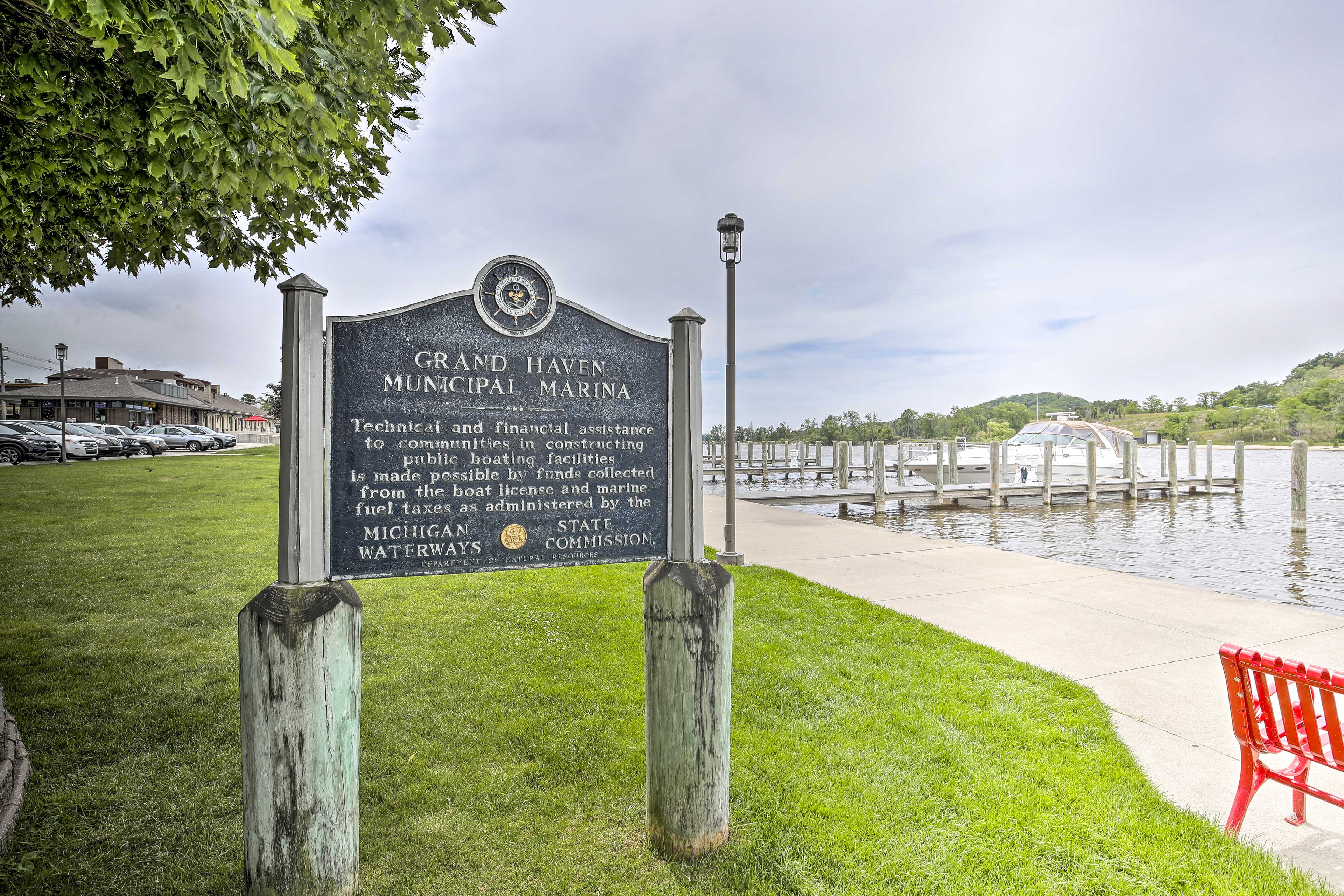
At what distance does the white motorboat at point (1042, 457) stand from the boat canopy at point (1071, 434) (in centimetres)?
3

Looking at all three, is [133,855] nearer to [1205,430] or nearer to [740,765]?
[740,765]

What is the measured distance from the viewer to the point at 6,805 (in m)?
3.11

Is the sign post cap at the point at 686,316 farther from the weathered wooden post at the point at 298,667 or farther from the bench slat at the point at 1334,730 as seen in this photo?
the bench slat at the point at 1334,730

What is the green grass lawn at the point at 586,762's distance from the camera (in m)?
2.85

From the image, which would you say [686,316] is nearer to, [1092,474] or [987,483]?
[1092,474]

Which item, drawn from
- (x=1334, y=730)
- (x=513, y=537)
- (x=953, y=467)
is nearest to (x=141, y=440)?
(x=953, y=467)

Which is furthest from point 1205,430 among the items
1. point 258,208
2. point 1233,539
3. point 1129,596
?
point 258,208

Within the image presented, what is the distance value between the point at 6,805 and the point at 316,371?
2.75 m

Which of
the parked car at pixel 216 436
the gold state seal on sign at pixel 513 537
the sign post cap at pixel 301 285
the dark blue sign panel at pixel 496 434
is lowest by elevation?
the gold state seal on sign at pixel 513 537

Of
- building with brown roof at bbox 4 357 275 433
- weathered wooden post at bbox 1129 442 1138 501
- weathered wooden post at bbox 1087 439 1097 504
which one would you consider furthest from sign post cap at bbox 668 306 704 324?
building with brown roof at bbox 4 357 275 433

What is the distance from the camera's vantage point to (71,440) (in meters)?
27.7

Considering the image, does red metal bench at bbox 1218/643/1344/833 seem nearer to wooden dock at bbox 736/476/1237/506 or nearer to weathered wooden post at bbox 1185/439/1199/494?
wooden dock at bbox 736/476/1237/506

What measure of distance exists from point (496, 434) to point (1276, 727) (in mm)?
3675

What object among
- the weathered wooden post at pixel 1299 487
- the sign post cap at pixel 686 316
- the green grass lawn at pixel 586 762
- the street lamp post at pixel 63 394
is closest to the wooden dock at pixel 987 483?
the weathered wooden post at pixel 1299 487
